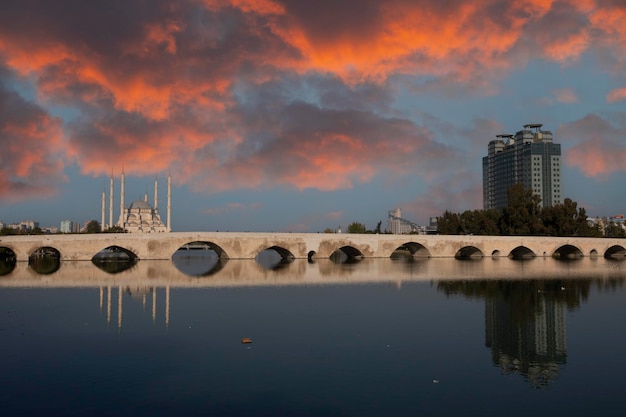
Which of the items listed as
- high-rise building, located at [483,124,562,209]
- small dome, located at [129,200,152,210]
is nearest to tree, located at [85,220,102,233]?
small dome, located at [129,200,152,210]

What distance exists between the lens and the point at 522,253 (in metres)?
61.1

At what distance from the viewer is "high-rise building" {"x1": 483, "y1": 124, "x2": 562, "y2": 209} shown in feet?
463

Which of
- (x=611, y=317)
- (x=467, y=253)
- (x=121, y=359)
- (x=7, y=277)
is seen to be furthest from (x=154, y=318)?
(x=467, y=253)

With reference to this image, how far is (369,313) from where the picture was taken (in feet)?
63.4

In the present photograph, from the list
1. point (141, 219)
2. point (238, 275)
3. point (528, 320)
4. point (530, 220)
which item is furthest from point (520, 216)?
point (141, 219)

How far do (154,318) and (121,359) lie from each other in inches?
216

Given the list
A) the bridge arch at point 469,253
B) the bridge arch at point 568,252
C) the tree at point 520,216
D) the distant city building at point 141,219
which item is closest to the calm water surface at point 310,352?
the bridge arch at point 469,253

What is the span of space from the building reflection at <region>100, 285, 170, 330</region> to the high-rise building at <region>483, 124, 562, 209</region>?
123460 millimetres

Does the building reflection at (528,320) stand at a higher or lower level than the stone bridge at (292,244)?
lower

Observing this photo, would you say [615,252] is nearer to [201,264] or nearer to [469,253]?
[469,253]

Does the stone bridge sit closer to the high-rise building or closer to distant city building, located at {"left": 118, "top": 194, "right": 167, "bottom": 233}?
distant city building, located at {"left": 118, "top": 194, "right": 167, "bottom": 233}

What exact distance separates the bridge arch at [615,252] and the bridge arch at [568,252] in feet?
10.7

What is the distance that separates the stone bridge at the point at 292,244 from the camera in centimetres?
4312

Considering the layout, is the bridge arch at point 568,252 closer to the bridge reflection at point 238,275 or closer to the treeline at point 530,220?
the treeline at point 530,220
